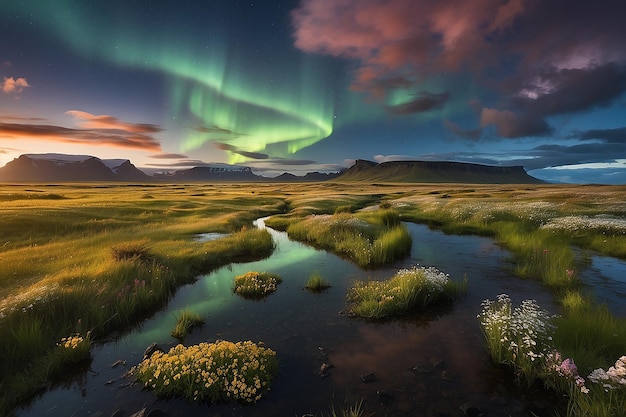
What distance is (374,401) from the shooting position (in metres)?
8.17

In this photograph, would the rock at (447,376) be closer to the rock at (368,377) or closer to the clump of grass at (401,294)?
the rock at (368,377)

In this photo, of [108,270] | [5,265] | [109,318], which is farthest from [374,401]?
[5,265]

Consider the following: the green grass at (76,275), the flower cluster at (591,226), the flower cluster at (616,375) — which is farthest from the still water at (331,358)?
the flower cluster at (591,226)

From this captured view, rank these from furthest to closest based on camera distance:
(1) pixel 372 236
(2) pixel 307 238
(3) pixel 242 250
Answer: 1. (2) pixel 307 238
2. (1) pixel 372 236
3. (3) pixel 242 250

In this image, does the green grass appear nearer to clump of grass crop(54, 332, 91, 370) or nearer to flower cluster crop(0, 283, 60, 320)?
flower cluster crop(0, 283, 60, 320)

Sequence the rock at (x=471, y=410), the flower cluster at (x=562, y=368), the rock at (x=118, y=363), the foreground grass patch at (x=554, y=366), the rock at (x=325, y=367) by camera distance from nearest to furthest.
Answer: the foreground grass patch at (x=554, y=366), the flower cluster at (x=562, y=368), the rock at (x=471, y=410), the rock at (x=325, y=367), the rock at (x=118, y=363)

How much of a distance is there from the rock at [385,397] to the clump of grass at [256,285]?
28.6 feet

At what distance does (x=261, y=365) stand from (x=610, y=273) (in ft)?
70.4

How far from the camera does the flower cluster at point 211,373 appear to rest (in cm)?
826

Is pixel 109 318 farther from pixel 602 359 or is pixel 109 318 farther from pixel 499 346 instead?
pixel 602 359

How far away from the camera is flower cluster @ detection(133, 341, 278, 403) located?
27.1 feet

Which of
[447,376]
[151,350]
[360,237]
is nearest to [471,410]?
[447,376]

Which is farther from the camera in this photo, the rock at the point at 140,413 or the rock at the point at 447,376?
the rock at the point at 447,376

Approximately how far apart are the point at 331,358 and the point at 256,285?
7.08 meters
